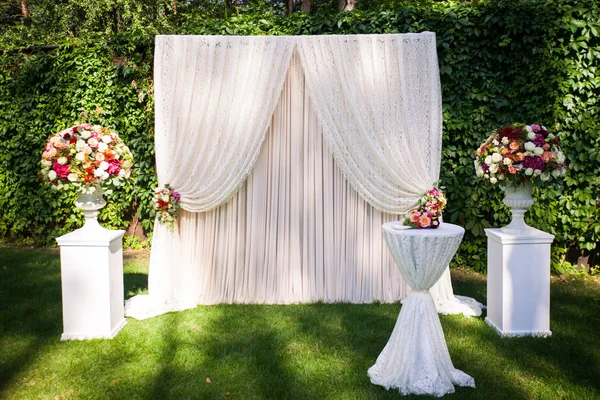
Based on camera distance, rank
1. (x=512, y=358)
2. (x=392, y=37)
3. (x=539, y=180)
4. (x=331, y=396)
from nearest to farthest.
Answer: (x=331, y=396) < (x=512, y=358) < (x=539, y=180) < (x=392, y=37)

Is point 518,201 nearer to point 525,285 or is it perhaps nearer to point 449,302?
point 525,285

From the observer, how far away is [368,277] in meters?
4.46

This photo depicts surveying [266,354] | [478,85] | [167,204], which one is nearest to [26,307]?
[167,204]

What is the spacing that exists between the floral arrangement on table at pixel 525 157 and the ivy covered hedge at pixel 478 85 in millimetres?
1471

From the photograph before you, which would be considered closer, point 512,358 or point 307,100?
point 512,358

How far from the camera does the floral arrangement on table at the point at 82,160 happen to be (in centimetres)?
342

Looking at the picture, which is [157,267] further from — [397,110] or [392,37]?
[392,37]

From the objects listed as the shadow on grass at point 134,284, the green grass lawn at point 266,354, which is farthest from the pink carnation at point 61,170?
the shadow on grass at point 134,284

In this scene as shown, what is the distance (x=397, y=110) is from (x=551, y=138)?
125 centimetres

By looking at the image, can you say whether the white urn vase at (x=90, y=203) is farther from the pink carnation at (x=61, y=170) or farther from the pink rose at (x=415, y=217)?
the pink rose at (x=415, y=217)

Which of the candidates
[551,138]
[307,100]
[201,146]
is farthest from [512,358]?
[201,146]

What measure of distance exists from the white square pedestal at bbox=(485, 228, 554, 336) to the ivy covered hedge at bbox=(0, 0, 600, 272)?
1.53m

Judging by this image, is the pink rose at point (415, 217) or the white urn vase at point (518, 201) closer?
the pink rose at point (415, 217)

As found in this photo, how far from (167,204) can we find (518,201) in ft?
9.38
